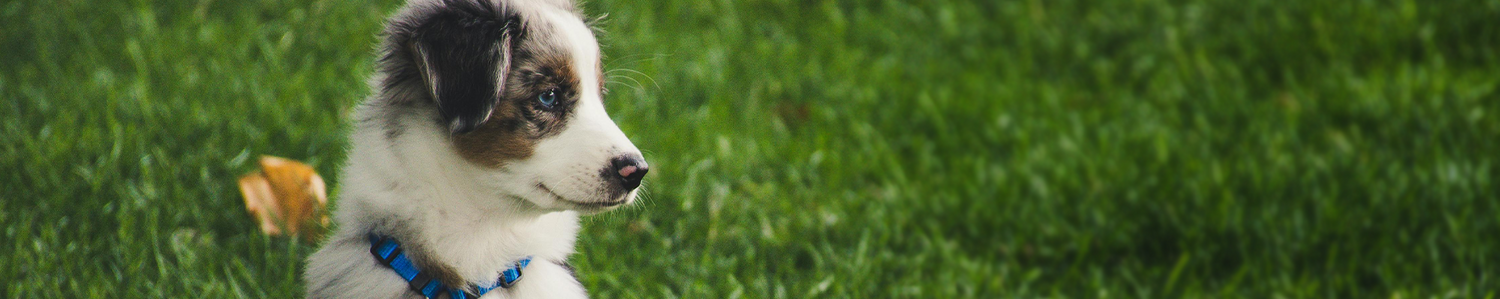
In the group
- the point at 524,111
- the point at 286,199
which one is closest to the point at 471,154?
A: the point at 524,111

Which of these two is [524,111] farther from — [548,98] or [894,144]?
[894,144]

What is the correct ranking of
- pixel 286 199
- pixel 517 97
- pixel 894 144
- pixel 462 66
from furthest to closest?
pixel 894 144, pixel 286 199, pixel 517 97, pixel 462 66

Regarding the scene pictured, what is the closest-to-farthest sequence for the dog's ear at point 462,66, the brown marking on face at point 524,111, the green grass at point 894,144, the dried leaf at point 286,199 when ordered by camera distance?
the dog's ear at point 462,66, the brown marking on face at point 524,111, the dried leaf at point 286,199, the green grass at point 894,144

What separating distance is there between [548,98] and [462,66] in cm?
19

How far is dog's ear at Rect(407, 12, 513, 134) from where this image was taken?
218 cm

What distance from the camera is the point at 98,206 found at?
3361mm

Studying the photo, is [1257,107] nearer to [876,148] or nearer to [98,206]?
[876,148]

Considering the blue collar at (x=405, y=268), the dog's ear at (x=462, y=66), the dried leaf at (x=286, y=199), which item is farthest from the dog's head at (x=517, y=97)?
the dried leaf at (x=286, y=199)

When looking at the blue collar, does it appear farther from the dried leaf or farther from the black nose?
the dried leaf

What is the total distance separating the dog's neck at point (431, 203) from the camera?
7.68 feet

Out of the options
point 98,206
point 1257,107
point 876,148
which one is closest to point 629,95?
point 876,148

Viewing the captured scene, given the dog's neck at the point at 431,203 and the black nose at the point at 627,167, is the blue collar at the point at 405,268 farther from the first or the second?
the black nose at the point at 627,167

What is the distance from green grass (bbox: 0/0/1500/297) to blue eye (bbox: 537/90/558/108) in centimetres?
90

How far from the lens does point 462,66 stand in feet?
7.13
